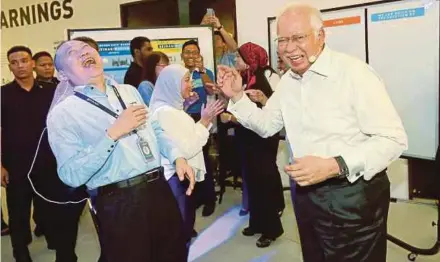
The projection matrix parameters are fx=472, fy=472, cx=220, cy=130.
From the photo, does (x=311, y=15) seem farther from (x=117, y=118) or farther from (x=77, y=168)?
(x=77, y=168)

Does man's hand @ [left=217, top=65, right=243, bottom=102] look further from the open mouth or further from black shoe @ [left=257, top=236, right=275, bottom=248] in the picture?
black shoe @ [left=257, top=236, right=275, bottom=248]

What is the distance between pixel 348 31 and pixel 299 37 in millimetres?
2224

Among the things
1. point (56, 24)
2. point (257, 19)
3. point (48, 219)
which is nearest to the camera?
point (48, 219)

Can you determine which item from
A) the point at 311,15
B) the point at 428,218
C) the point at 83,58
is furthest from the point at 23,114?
the point at 428,218

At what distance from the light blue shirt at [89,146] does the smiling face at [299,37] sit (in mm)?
669

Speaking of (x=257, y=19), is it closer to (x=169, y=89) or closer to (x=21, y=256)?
(x=169, y=89)

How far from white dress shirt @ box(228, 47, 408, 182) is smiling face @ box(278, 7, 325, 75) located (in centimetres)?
4

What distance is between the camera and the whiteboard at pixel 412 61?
10.3ft

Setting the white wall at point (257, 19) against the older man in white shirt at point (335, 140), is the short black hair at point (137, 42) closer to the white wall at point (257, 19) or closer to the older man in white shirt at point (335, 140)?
the white wall at point (257, 19)

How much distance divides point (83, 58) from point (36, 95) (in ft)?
4.90

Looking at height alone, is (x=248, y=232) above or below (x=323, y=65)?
below

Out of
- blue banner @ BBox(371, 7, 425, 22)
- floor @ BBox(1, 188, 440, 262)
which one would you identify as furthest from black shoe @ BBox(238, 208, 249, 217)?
blue banner @ BBox(371, 7, 425, 22)

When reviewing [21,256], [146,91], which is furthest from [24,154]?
[146,91]

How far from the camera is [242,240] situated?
354 cm
